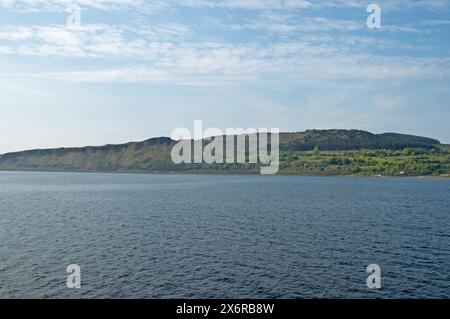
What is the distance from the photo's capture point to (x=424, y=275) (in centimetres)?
5253

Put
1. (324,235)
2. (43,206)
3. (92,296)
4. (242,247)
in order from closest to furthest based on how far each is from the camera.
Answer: (92,296)
(242,247)
(324,235)
(43,206)

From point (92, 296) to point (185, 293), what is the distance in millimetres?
10683

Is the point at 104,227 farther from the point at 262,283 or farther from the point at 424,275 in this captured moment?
the point at 424,275
